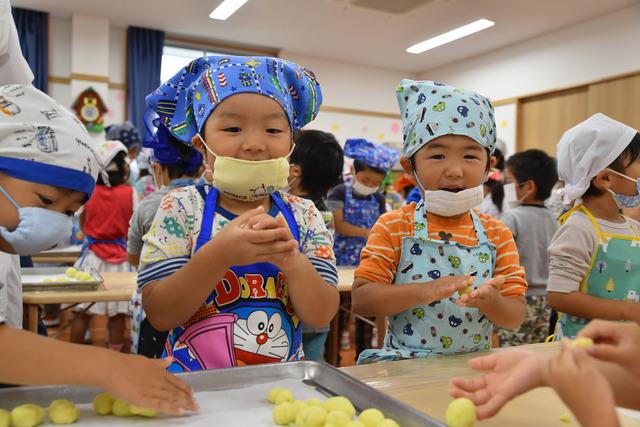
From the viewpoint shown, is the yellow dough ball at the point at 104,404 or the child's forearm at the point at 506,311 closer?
the yellow dough ball at the point at 104,404

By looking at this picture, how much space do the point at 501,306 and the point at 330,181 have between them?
1.79m

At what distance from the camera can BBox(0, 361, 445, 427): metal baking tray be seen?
0.81 metres

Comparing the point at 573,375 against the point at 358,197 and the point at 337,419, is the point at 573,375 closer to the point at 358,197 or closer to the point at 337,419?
the point at 337,419

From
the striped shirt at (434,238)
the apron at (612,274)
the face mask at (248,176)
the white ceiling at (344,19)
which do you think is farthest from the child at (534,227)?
the white ceiling at (344,19)

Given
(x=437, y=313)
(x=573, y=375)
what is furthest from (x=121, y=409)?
(x=437, y=313)

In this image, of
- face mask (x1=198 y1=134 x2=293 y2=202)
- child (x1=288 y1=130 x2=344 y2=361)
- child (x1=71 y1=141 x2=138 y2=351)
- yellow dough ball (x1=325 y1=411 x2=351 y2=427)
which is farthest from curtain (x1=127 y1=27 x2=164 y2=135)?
yellow dough ball (x1=325 y1=411 x2=351 y2=427)

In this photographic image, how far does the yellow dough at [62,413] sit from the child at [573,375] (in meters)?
0.56

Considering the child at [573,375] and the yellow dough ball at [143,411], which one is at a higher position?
the child at [573,375]

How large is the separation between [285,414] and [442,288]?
0.47 m

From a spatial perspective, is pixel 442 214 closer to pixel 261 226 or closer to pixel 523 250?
pixel 261 226

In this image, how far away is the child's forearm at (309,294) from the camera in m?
1.06

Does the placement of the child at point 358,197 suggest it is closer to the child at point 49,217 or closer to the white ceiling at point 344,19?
the child at point 49,217

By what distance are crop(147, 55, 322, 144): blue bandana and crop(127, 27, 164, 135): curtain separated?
681 centimetres

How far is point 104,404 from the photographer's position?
32.6 inches
